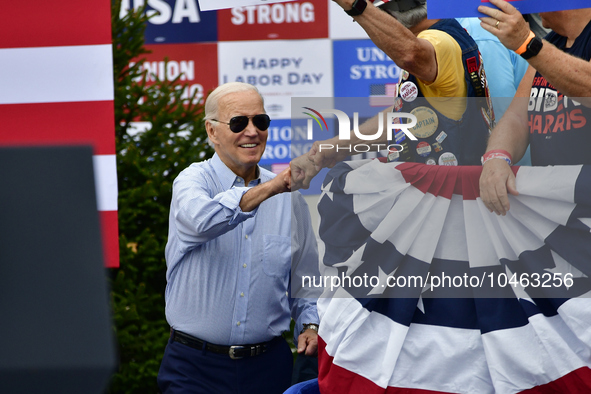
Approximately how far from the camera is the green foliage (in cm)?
317

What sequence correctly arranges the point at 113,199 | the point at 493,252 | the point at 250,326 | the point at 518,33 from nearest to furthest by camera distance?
the point at 518,33, the point at 493,252, the point at 250,326, the point at 113,199

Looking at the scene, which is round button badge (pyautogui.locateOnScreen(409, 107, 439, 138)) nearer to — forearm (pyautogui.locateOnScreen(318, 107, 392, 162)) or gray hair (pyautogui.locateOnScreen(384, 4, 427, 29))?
forearm (pyautogui.locateOnScreen(318, 107, 392, 162))

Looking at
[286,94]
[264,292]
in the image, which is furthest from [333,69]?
[264,292]

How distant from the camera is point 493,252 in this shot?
1.38m

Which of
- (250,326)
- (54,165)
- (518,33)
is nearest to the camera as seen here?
(54,165)

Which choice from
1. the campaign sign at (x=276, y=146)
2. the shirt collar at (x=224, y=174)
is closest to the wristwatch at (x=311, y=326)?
the shirt collar at (x=224, y=174)

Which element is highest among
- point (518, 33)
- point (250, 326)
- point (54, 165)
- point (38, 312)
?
point (518, 33)

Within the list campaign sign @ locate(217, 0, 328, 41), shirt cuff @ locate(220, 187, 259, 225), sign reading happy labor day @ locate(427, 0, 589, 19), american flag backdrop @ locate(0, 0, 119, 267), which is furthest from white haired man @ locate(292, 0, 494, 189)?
campaign sign @ locate(217, 0, 328, 41)

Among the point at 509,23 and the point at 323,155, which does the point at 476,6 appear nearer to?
the point at 509,23

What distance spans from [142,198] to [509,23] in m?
2.35

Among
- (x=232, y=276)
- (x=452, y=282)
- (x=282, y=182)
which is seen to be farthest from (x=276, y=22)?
(x=452, y=282)

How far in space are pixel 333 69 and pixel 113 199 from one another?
10.1ft

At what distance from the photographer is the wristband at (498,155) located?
138 cm

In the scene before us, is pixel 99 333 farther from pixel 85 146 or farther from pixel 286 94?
pixel 286 94
